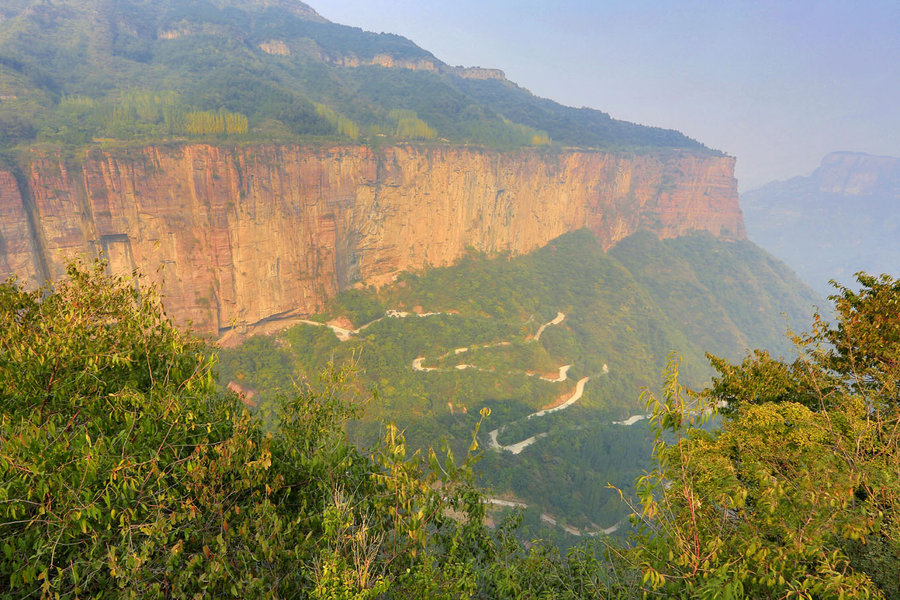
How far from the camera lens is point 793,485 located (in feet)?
16.7

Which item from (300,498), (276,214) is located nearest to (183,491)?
(300,498)

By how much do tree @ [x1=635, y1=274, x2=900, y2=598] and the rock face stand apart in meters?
26.2

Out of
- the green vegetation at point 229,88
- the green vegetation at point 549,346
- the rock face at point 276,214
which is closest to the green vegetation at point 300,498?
the green vegetation at point 549,346

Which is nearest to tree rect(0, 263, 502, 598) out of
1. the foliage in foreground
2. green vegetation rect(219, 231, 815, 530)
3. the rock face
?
the foliage in foreground

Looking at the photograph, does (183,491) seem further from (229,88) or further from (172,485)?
(229,88)

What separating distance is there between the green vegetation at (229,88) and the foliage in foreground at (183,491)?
127 feet

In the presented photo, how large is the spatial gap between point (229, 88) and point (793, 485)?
6646cm

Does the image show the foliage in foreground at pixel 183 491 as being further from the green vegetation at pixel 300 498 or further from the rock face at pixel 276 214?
the rock face at pixel 276 214

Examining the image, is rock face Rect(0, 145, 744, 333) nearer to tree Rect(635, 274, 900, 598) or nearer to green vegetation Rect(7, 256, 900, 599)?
green vegetation Rect(7, 256, 900, 599)

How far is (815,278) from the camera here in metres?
164

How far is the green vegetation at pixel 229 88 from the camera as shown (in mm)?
41469

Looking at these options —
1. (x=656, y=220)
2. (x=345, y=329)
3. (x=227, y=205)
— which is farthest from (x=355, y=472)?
(x=656, y=220)

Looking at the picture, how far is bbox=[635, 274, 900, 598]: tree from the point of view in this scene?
148 inches

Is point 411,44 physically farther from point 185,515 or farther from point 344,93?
point 185,515
